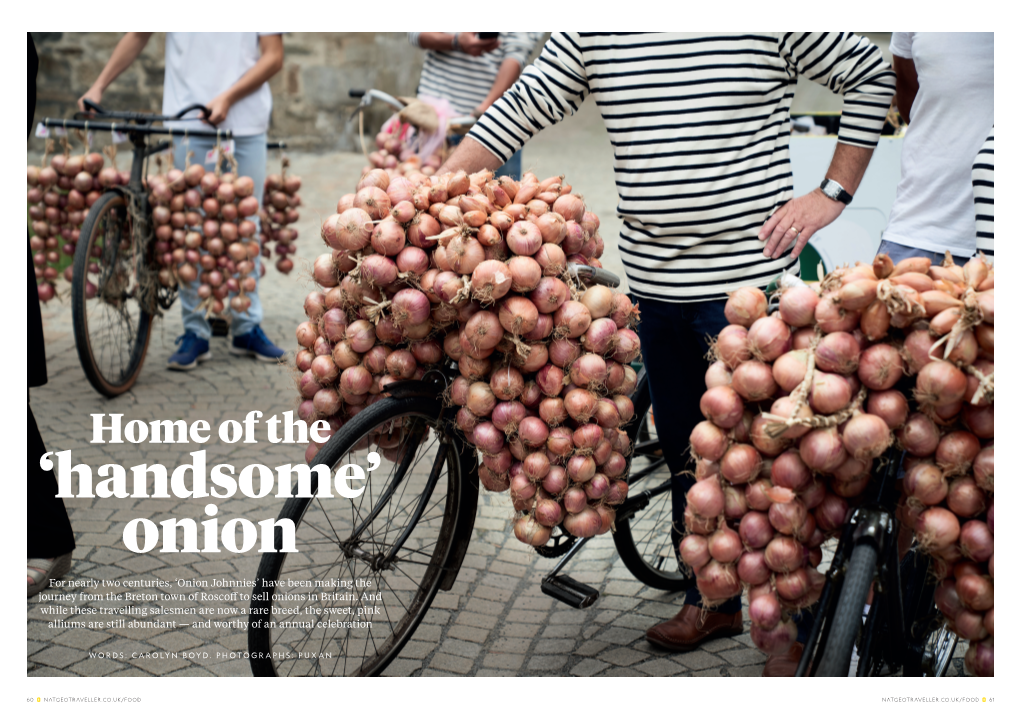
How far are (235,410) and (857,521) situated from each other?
11.1 feet

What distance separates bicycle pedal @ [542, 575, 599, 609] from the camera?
2516 mm

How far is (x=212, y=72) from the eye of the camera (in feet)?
15.3

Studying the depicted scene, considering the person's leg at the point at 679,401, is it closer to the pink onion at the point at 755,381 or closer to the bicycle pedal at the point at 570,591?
the bicycle pedal at the point at 570,591

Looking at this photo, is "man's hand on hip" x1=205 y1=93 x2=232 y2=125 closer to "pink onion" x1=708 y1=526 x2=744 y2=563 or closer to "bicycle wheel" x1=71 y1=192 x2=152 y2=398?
"bicycle wheel" x1=71 y1=192 x2=152 y2=398

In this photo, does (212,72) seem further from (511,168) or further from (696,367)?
(696,367)

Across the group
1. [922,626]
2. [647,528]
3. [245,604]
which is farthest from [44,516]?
[922,626]

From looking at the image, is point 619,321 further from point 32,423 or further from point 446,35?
point 446,35

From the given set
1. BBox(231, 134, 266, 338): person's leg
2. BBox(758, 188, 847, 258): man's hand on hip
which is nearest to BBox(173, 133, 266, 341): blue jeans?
BBox(231, 134, 266, 338): person's leg

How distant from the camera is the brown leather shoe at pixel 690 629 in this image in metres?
2.63

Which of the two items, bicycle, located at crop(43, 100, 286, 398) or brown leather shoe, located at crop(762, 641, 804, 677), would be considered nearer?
brown leather shoe, located at crop(762, 641, 804, 677)

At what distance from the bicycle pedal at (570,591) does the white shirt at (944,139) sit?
4.31 ft

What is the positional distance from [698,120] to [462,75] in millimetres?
3130

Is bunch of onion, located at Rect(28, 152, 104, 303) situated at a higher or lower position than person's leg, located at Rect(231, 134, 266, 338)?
lower

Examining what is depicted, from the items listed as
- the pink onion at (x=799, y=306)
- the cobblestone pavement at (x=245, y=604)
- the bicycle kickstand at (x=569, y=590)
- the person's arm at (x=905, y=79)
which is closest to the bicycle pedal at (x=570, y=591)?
the bicycle kickstand at (x=569, y=590)
